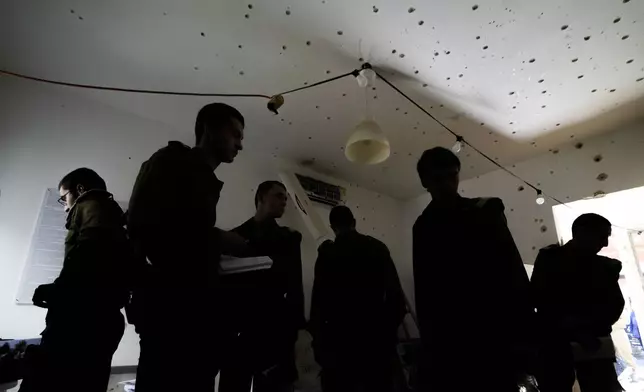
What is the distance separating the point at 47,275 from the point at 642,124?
10.2 ft

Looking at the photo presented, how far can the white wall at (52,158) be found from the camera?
55.2 inches

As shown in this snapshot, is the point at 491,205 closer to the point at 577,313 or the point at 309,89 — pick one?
the point at 577,313

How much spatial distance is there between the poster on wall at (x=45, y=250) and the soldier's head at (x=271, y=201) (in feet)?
2.92

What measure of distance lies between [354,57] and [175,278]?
1.21 meters

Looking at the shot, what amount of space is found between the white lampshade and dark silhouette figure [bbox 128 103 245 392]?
0.81 metres

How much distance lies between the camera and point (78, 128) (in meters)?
1.69

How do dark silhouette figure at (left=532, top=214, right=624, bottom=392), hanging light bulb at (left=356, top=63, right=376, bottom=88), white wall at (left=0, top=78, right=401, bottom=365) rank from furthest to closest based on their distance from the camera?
hanging light bulb at (left=356, top=63, right=376, bottom=88)
white wall at (left=0, top=78, right=401, bottom=365)
dark silhouette figure at (left=532, top=214, right=624, bottom=392)

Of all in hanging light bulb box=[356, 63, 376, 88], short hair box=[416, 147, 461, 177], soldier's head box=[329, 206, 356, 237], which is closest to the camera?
short hair box=[416, 147, 461, 177]

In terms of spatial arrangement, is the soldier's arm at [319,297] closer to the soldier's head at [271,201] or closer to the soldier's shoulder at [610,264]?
the soldier's head at [271,201]

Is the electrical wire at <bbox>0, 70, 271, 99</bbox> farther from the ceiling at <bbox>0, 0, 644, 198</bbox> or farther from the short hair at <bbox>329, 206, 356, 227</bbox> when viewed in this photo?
the short hair at <bbox>329, 206, 356, 227</bbox>

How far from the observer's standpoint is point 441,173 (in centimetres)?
93

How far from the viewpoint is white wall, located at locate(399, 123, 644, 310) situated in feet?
6.51

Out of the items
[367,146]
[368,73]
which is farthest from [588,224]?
[368,73]

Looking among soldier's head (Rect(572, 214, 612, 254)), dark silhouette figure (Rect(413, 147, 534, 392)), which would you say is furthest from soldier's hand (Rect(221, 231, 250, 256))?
soldier's head (Rect(572, 214, 612, 254))
